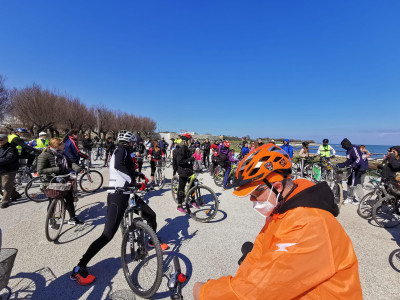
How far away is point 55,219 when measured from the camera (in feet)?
13.0

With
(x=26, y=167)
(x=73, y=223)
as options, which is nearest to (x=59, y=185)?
(x=73, y=223)

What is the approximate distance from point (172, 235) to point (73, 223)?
2494 mm

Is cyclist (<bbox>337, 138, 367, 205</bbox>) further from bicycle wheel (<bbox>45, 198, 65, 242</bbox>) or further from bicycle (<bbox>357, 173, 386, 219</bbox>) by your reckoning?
bicycle wheel (<bbox>45, 198, 65, 242</bbox>)

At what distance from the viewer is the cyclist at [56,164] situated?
441 centimetres

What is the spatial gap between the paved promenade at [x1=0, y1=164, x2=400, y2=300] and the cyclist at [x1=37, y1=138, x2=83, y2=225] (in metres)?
0.40

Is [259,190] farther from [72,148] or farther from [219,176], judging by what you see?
[219,176]

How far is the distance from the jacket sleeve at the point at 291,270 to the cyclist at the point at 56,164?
190 inches

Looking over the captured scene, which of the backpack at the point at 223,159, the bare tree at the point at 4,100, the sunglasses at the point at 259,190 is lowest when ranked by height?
the backpack at the point at 223,159

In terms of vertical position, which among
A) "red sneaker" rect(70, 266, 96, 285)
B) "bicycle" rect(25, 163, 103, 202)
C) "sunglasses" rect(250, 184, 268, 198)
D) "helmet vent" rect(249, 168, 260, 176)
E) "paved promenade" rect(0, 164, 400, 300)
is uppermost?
"helmet vent" rect(249, 168, 260, 176)

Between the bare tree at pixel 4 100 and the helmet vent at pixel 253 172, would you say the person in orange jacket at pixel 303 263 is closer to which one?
the helmet vent at pixel 253 172

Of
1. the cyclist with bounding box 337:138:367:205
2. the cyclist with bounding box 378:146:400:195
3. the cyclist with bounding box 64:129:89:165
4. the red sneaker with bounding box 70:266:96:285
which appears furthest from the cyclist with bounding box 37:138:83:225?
the cyclist with bounding box 337:138:367:205

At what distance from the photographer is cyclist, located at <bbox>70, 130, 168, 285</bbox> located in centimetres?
271

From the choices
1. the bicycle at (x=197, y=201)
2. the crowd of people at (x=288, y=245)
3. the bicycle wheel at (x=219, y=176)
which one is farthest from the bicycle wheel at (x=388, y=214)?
the bicycle wheel at (x=219, y=176)

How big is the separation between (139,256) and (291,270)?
2792mm
